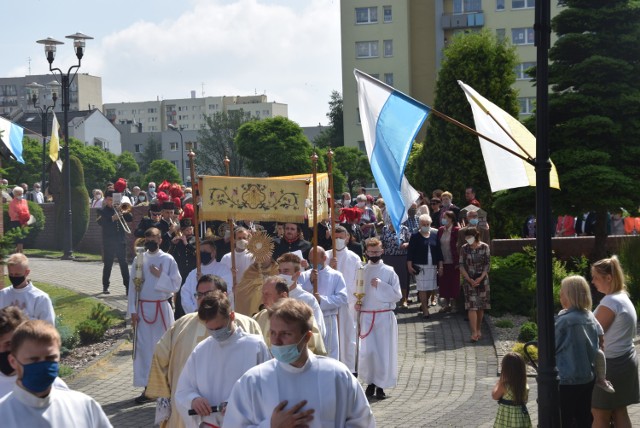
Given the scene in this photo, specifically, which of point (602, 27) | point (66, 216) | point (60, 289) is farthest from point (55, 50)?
point (602, 27)

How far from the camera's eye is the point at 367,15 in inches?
3155

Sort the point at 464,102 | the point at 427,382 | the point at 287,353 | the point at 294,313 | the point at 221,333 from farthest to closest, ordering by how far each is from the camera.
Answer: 1. the point at 464,102
2. the point at 427,382
3. the point at 221,333
4. the point at 294,313
5. the point at 287,353

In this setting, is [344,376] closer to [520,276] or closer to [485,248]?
[485,248]

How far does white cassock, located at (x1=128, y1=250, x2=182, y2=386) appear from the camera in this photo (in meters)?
13.9

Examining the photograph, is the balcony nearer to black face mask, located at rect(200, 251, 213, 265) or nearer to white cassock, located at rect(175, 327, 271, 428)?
black face mask, located at rect(200, 251, 213, 265)

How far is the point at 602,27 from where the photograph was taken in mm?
20062

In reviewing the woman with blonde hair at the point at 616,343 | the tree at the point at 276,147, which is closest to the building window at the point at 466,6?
the tree at the point at 276,147

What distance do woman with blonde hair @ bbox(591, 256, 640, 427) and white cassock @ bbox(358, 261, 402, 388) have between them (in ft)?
14.4

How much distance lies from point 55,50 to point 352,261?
55.0ft

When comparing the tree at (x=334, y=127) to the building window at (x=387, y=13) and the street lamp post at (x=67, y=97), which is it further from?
the street lamp post at (x=67, y=97)

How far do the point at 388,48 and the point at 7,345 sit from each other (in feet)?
243

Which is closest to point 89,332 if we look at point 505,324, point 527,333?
point 505,324

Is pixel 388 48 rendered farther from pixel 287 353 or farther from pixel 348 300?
pixel 287 353

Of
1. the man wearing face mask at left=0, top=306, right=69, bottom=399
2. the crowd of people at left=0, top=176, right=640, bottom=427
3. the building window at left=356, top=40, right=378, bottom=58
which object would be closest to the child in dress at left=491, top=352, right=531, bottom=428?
the crowd of people at left=0, top=176, right=640, bottom=427
